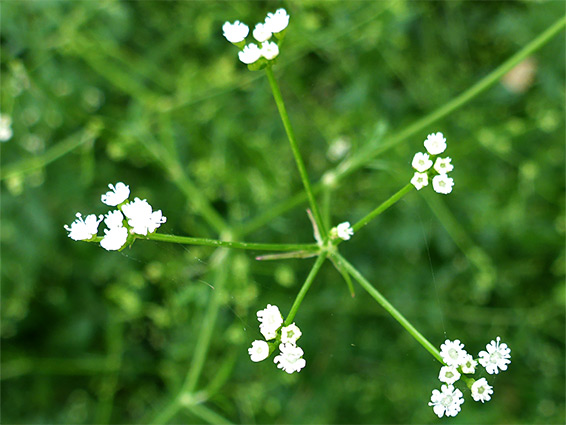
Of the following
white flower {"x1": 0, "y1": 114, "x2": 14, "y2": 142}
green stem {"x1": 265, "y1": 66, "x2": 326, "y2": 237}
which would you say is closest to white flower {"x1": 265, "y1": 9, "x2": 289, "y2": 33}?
green stem {"x1": 265, "y1": 66, "x2": 326, "y2": 237}

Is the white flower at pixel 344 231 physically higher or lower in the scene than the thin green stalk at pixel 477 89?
lower

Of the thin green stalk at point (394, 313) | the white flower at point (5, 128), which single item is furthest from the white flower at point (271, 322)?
the white flower at point (5, 128)

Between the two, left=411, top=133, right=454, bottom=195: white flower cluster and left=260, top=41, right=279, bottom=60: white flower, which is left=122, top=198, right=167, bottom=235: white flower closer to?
left=260, top=41, right=279, bottom=60: white flower

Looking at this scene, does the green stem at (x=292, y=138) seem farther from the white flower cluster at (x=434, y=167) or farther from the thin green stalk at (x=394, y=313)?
the white flower cluster at (x=434, y=167)

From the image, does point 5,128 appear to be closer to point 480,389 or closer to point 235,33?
point 235,33

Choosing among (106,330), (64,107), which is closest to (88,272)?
(106,330)

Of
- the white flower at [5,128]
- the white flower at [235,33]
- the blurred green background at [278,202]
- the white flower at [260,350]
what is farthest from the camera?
the blurred green background at [278,202]

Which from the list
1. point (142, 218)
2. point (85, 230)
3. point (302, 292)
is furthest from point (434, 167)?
point (85, 230)
